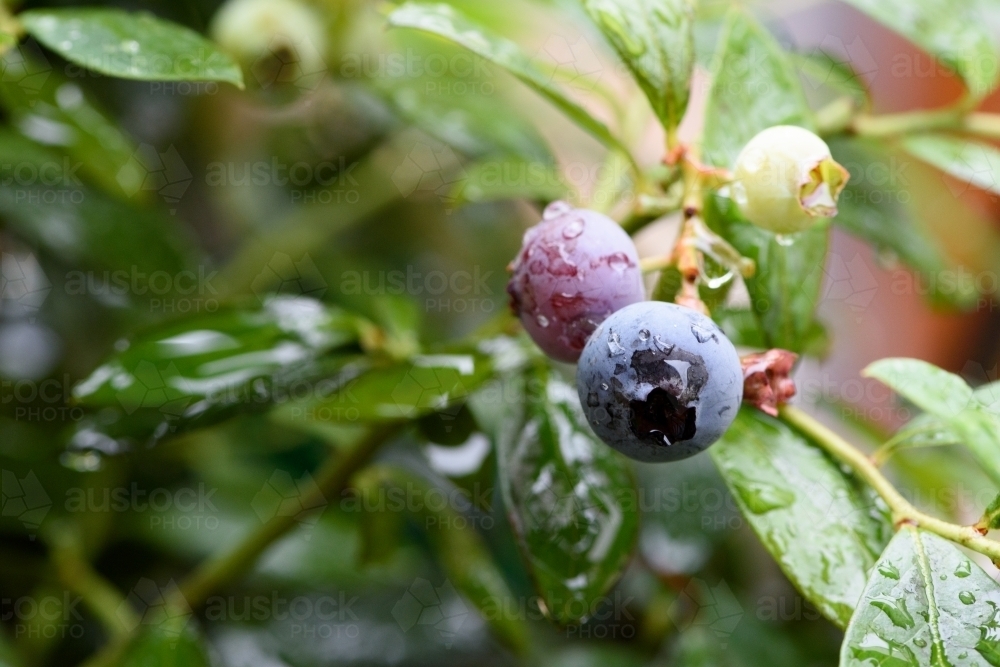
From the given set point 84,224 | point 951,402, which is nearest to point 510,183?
point 951,402

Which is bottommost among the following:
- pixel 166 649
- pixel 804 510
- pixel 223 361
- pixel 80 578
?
pixel 80 578

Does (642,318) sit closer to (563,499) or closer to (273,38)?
(563,499)

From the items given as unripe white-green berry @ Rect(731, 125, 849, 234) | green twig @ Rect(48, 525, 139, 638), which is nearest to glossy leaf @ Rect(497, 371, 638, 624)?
unripe white-green berry @ Rect(731, 125, 849, 234)

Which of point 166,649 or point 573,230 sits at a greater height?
point 573,230

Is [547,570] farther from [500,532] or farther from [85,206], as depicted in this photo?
[85,206]

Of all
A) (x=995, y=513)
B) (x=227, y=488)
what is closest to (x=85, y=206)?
(x=227, y=488)

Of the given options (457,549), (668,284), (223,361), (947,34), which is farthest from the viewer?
(457,549)

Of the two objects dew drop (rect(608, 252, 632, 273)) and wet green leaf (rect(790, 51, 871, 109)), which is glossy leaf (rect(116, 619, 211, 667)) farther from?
wet green leaf (rect(790, 51, 871, 109))
